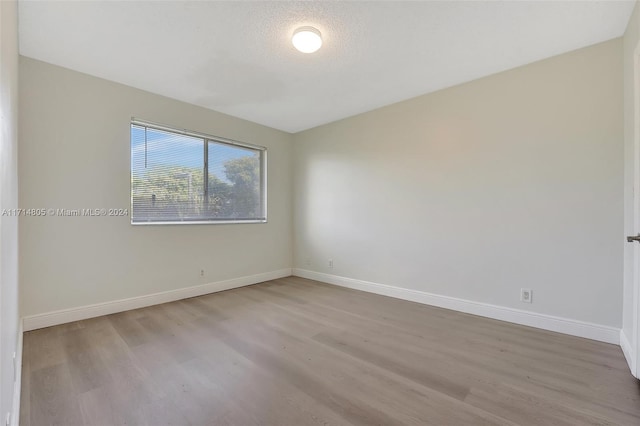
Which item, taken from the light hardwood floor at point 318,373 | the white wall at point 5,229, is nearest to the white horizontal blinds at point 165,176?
the light hardwood floor at point 318,373

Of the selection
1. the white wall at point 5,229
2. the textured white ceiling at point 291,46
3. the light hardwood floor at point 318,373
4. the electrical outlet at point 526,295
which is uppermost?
the textured white ceiling at point 291,46

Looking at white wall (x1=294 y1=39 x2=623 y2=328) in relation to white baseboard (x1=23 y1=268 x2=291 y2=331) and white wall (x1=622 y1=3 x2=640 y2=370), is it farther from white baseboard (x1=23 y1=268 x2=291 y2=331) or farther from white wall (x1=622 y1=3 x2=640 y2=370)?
white baseboard (x1=23 y1=268 x2=291 y2=331)

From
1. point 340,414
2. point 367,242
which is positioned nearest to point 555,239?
point 367,242

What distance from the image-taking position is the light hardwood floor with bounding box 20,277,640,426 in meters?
1.52

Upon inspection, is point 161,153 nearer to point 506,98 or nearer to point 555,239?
point 506,98

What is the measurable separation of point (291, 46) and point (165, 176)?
7.23 ft

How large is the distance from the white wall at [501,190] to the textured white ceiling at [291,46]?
12.5 inches

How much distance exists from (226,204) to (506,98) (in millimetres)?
3676

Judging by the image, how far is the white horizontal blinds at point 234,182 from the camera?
3938 millimetres

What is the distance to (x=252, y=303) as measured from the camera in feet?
11.1

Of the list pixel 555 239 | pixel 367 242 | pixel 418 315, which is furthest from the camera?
pixel 367 242

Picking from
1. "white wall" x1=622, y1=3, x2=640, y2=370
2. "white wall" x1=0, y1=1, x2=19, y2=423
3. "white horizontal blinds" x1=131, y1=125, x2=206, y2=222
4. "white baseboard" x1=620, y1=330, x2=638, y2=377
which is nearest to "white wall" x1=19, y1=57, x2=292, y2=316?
"white horizontal blinds" x1=131, y1=125, x2=206, y2=222

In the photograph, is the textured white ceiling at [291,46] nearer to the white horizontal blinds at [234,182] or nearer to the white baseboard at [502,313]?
the white horizontal blinds at [234,182]

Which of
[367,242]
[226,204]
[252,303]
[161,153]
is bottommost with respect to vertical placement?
[252,303]
